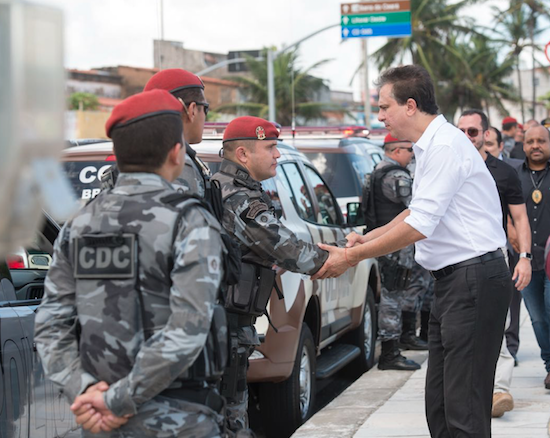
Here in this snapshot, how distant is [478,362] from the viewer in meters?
3.92

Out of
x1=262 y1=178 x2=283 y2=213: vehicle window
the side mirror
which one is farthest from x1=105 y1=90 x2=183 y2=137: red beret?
the side mirror

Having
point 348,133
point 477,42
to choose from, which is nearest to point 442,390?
point 348,133

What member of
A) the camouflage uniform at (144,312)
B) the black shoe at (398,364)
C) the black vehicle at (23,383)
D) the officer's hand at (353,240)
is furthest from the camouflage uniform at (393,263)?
the camouflage uniform at (144,312)

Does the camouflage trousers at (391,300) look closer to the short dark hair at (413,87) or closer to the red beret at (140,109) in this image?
the short dark hair at (413,87)

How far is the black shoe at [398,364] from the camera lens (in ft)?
25.4

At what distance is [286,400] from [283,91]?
43.1 metres

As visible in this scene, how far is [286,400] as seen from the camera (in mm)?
5840

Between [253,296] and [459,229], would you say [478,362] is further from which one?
[253,296]

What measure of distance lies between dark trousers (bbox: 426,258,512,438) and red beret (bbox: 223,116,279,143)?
3.80ft

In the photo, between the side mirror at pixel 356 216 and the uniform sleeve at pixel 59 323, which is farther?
the side mirror at pixel 356 216

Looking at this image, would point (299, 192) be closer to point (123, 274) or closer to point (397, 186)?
point (397, 186)

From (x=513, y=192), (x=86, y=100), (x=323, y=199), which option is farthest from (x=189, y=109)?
(x=86, y=100)

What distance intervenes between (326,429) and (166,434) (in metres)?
3.41

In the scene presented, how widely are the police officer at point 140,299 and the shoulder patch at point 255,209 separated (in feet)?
4.50
